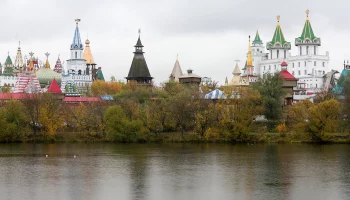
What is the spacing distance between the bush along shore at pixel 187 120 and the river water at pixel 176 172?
603cm

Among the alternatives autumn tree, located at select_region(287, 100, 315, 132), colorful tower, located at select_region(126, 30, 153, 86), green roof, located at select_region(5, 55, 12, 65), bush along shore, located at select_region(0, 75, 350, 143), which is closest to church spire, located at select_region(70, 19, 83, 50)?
colorful tower, located at select_region(126, 30, 153, 86)

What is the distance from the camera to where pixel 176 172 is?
119 ft

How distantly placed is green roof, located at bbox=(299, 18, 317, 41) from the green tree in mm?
56219

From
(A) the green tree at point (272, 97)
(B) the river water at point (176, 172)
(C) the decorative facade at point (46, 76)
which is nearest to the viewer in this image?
(B) the river water at point (176, 172)

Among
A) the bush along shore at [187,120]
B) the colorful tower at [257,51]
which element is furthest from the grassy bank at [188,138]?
the colorful tower at [257,51]

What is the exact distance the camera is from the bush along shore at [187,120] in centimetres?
5756

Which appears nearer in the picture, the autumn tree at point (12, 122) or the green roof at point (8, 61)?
the autumn tree at point (12, 122)

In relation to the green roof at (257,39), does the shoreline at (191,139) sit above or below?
below

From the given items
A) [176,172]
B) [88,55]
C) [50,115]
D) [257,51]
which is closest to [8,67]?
[88,55]

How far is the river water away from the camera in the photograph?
29469 millimetres

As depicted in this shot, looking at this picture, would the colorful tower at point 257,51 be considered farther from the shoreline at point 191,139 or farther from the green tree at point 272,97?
the shoreline at point 191,139

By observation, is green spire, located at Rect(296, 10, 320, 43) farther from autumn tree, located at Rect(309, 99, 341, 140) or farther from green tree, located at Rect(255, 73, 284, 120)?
autumn tree, located at Rect(309, 99, 341, 140)

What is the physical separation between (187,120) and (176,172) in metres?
24.6

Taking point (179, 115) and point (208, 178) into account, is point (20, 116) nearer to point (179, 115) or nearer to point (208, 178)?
point (179, 115)
